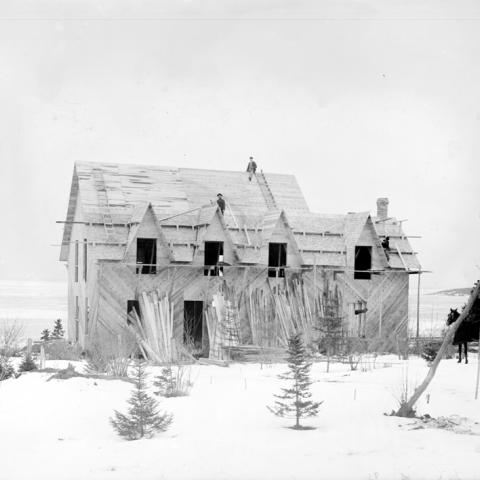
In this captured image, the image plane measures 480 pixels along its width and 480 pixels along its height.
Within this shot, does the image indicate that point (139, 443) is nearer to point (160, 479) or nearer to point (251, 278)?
point (160, 479)

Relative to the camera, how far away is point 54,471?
12.9 meters

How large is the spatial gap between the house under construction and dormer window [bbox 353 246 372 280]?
1.9 inches

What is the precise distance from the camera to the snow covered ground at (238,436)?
12727 mm

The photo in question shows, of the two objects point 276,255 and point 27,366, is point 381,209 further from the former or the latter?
point 27,366

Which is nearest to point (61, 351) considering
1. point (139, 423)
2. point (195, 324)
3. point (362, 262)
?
point (195, 324)

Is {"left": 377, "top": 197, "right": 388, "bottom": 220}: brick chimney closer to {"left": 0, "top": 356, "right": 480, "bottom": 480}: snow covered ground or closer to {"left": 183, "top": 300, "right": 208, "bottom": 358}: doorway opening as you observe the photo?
{"left": 183, "top": 300, "right": 208, "bottom": 358}: doorway opening

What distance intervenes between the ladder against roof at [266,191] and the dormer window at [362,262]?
4.23m

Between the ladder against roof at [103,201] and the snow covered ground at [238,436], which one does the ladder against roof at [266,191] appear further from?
the snow covered ground at [238,436]

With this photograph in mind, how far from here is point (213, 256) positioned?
35.5m

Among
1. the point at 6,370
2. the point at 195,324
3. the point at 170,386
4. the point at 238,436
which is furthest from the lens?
the point at 195,324

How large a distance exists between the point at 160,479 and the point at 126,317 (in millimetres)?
20425

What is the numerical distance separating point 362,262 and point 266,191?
5.60m

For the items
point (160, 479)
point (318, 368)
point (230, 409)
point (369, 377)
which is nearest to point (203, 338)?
point (318, 368)

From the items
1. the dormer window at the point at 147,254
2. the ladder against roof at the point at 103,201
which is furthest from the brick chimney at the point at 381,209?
the ladder against roof at the point at 103,201
